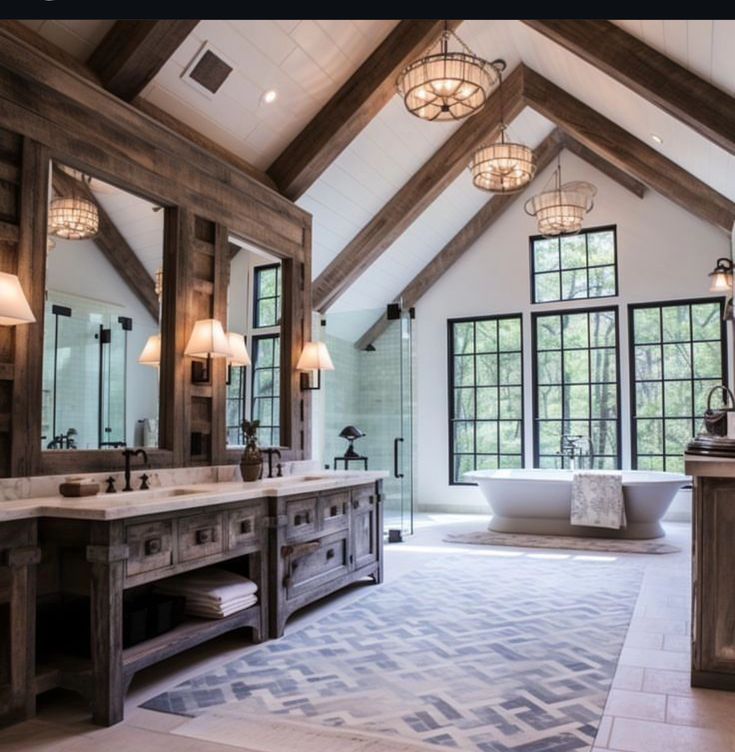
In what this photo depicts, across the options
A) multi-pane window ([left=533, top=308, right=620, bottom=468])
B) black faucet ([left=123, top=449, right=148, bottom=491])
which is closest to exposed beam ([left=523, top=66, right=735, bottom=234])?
multi-pane window ([left=533, top=308, right=620, bottom=468])

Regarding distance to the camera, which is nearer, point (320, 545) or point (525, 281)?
point (320, 545)

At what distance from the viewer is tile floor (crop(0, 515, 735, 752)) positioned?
247cm

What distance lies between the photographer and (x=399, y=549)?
6617mm

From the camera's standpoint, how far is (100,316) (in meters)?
3.81

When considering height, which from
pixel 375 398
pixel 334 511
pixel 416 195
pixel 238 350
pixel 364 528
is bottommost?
pixel 364 528

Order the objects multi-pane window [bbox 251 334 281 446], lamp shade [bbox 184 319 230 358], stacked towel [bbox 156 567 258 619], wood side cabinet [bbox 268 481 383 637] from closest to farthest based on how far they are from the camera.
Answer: stacked towel [bbox 156 567 258 619]
wood side cabinet [bbox 268 481 383 637]
lamp shade [bbox 184 319 230 358]
multi-pane window [bbox 251 334 281 446]

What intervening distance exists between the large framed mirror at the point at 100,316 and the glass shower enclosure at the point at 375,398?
3.67m

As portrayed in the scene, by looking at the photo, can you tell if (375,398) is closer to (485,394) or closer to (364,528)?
(485,394)

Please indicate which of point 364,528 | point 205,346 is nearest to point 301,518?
point 364,528

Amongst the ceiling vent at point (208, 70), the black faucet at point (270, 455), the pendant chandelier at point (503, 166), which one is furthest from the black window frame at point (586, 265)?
the ceiling vent at point (208, 70)

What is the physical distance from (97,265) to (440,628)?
2.78m

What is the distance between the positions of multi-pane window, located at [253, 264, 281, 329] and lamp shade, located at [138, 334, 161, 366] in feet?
3.39

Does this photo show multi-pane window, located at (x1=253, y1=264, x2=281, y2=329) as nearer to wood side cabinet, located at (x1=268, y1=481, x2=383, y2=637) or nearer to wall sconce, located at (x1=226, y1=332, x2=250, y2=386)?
wall sconce, located at (x1=226, y1=332, x2=250, y2=386)

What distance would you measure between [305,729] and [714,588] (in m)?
1.84
